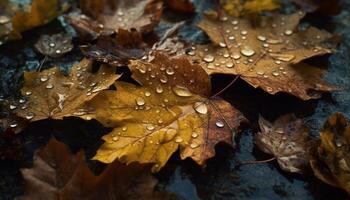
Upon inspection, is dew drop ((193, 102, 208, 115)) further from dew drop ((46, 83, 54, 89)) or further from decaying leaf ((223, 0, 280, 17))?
decaying leaf ((223, 0, 280, 17))

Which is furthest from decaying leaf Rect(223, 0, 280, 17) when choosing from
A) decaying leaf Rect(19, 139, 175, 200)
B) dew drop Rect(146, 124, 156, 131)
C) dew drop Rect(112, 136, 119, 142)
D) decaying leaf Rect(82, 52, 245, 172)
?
decaying leaf Rect(19, 139, 175, 200)

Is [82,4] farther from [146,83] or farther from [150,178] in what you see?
[150,178]

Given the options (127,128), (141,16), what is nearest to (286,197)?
(127,128)

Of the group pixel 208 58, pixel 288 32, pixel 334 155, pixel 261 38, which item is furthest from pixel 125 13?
pixel 334 155

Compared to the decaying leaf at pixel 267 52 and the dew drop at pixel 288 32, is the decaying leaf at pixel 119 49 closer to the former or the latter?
the decaying leaf at pixel 267 52

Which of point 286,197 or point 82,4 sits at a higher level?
point 82,4
